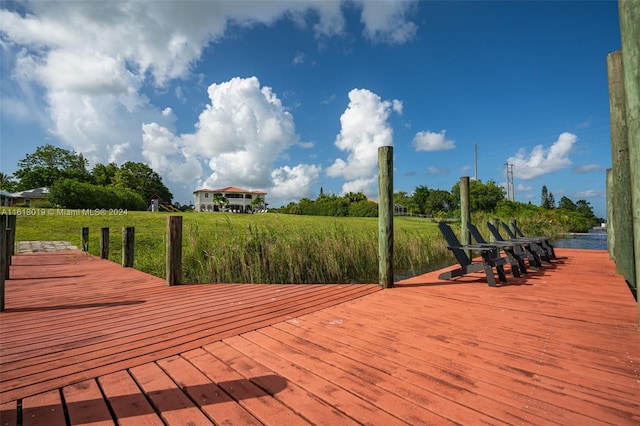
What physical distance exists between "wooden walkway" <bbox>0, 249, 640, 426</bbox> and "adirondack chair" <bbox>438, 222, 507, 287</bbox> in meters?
0.55

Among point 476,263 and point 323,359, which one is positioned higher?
point 476,263

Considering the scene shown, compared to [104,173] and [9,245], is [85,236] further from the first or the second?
[104,173]

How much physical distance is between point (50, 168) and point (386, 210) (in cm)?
6019

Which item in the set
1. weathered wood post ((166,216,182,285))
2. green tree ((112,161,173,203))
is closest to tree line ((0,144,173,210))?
green tree ((112,161,173,203))

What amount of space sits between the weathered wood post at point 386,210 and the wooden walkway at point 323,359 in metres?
0.58

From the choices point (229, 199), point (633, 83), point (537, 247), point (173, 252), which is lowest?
point (537, 247)

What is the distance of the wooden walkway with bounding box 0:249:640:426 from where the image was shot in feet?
4.91

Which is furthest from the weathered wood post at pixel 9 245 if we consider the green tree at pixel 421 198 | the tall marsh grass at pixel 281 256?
the green tree at pixel 421 198

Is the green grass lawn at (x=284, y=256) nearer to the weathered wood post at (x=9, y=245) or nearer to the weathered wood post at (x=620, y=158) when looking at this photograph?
the weathered wood post at (x=9, y=245)

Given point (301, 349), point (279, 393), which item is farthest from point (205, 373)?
point (301, 349)

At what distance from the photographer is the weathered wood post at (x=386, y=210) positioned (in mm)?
4266

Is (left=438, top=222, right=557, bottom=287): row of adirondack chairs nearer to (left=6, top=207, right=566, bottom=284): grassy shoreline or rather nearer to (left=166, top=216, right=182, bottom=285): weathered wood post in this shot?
(left=6, top=207, right=566, bottom=284): grassy shoreline

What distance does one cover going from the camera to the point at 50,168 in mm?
47938

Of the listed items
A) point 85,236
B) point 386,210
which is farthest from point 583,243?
point 85,236
